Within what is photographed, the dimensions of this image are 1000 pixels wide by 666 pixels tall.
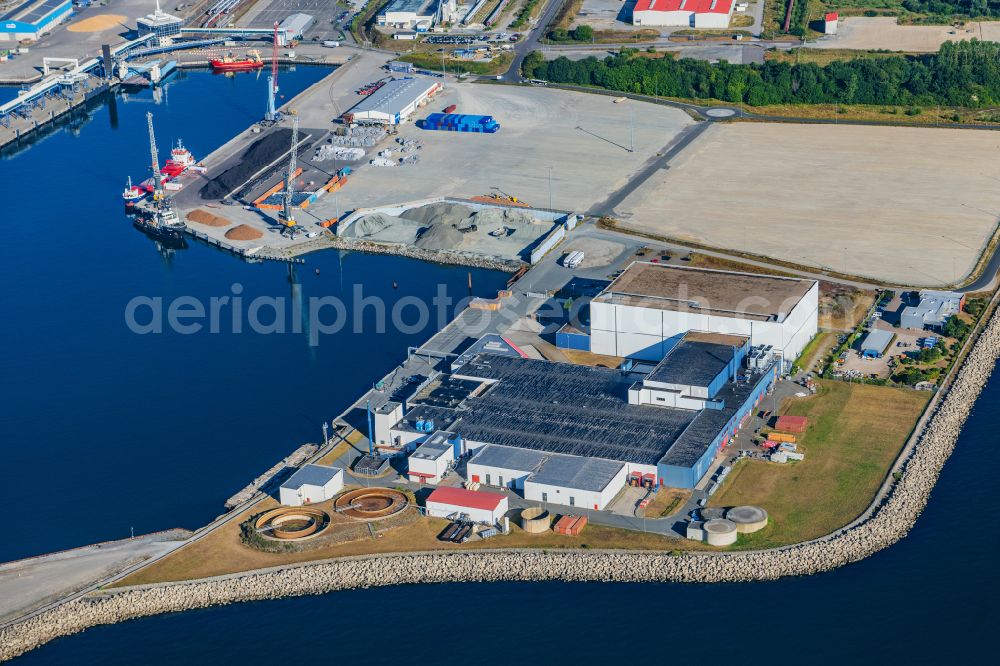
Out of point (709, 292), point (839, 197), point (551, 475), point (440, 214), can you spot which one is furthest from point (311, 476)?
point (839, 197)

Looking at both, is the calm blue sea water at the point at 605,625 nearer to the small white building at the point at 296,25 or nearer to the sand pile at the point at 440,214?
the sand pile at the point at 440,214

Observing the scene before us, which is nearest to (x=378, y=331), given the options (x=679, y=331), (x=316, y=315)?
(x=316, y=315)

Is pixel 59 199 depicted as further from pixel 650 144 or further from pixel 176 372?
pixel 650 144

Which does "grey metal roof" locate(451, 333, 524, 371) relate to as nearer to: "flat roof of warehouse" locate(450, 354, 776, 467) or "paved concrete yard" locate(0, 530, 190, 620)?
"flat roof of warehouse" locate(450, 354, 776, 467)

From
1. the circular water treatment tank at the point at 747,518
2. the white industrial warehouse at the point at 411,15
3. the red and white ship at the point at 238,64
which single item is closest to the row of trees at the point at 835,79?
the white industrial warehouse at the point at 411,15

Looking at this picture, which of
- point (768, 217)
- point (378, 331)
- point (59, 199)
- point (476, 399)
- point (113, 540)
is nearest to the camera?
point (113, 540)

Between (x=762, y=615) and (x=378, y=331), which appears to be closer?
(x=762, y=615)
